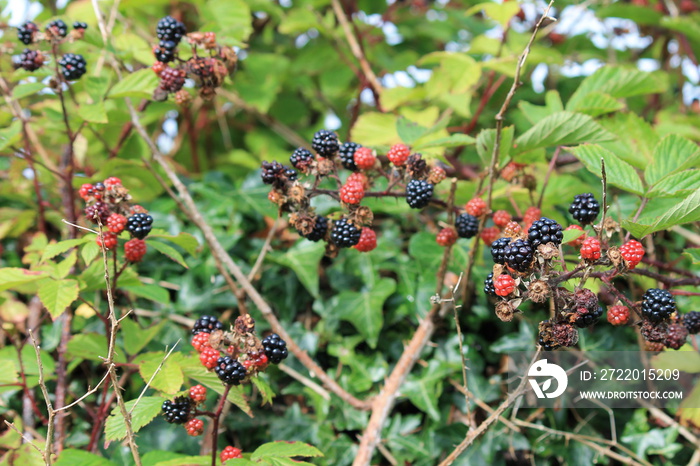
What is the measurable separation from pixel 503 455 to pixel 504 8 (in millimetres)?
1736

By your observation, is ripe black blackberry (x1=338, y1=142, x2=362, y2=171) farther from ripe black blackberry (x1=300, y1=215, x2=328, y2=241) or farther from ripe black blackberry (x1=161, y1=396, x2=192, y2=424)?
ripe black blackberry (x1=161, y1=396, x2=192, y2=424)

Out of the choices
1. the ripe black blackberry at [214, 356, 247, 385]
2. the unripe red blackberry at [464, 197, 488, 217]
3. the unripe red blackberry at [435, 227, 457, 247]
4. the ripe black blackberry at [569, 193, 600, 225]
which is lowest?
the unripe red blackberry at [435, 227, 457, 247]

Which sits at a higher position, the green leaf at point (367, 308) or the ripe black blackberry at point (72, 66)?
the ripe black blackberry at point (72, 66)

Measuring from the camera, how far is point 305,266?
211 cm

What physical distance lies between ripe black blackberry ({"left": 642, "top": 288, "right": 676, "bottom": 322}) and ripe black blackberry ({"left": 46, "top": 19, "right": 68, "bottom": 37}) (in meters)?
1.82

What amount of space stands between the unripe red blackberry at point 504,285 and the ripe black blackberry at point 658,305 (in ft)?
1.12

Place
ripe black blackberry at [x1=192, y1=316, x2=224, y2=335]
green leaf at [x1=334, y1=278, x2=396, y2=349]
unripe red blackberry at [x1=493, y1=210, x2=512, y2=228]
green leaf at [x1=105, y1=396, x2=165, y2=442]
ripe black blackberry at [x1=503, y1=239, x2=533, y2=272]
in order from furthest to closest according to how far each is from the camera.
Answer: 1. green leaf at [x1=334, y1=278, x2=396, y2=349]
2. unripe red blackberry at [x1=493, y1=210, x2=512, y2=228]
3. ripe black blackberry at [x1=192, y1=316, x2=224, y2=335]
4. green leaf at [x1=105, y1=396, x2=165, y2=442]
5. ripe black blackberry at [x1=503, y1=239, x2=533, y2=272]

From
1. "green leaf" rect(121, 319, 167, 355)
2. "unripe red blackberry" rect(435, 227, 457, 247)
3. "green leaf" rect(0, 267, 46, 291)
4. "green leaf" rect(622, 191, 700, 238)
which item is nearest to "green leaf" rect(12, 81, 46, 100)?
"green leaf" rect(0, 267, 46, 291)

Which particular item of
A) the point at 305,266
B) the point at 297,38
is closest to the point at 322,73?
the point at 297,38

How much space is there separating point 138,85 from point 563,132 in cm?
131

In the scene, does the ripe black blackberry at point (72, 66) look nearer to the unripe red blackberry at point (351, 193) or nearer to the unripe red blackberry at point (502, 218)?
the unripe red blackberry at point (351, 193)

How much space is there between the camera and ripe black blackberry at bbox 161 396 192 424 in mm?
1349

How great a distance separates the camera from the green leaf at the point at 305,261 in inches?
82.0

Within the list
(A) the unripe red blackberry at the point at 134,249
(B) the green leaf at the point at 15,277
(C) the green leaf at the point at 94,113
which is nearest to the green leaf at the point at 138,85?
(C) the green leaf at the point at 94,113
